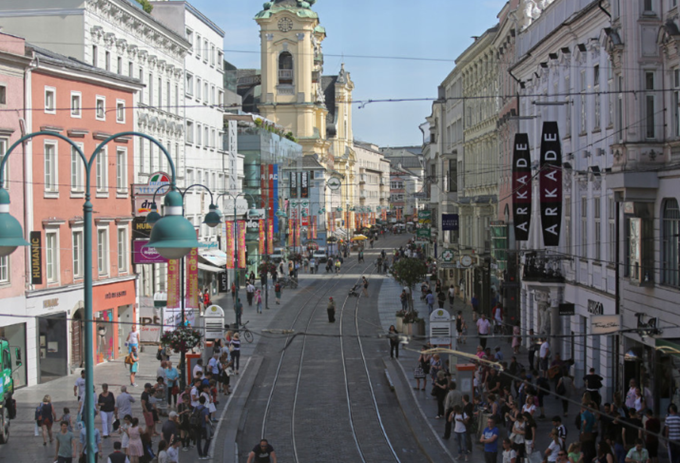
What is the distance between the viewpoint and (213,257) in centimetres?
5534

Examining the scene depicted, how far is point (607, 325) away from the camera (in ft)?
76.8

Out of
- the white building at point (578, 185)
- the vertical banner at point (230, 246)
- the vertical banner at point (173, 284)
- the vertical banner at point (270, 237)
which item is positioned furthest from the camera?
the vertical banner at point (270, 237)

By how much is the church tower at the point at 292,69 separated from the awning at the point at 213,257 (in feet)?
219

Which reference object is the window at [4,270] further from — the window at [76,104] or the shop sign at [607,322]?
the shop sign at [607,322]

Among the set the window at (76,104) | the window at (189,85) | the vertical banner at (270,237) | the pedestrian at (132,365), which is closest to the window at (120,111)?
the window at (76,104)

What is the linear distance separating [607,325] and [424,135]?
10812 cm

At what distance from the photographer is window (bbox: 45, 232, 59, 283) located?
107 feet

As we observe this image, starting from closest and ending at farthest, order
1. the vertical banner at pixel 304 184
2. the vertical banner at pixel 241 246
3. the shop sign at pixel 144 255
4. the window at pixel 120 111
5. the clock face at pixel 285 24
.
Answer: the shop sign at pixel 144 255
the window at pixel 120 111
the vertical banner at pixel 241 246
the vertical banner at pixel 304 184
the clock face at pixel 285 24

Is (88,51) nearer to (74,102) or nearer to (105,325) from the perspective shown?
(74,102)

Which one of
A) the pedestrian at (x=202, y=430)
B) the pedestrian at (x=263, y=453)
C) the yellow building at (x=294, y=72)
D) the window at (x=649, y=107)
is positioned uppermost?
the yellow building at (x=294, y=72)

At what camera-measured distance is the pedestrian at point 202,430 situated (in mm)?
21000

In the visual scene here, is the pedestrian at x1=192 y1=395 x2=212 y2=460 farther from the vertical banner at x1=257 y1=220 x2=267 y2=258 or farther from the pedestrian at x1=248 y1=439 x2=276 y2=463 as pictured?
the vertical banner at x1=257 y1=220 x2=267 y2=258

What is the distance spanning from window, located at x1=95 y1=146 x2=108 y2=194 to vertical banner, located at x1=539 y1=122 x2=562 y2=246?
1750cm

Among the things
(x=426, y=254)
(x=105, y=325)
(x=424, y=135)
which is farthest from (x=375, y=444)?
(x=424, y=135)
